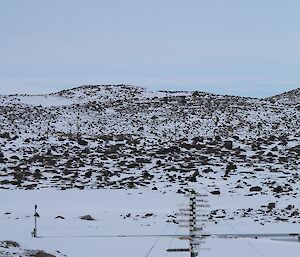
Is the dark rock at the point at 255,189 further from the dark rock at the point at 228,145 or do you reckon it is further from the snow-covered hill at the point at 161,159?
the dark rock at the point at 228,145

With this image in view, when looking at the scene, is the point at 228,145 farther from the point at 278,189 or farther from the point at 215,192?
the point at 215,192

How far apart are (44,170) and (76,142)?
9419mm

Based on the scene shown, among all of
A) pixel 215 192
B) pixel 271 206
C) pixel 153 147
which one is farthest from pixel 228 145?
pixel 271 206

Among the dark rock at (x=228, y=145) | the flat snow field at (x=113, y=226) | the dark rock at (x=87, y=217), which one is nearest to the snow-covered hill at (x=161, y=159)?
the dark rock at (x=228, y=145)

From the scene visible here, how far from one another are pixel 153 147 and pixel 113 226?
1973 cm

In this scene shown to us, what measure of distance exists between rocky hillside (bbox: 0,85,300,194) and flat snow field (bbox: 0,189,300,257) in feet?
6.88

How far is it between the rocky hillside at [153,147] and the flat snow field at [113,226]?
2.10 m

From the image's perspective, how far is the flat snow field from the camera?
44.1ft

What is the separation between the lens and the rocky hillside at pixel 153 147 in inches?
1057

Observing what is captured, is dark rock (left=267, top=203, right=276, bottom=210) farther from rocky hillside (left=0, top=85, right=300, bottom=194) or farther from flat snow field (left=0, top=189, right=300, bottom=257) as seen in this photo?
rocky hillside (left=0, top=85, right=300, bottom=194)

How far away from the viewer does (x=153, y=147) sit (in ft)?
123

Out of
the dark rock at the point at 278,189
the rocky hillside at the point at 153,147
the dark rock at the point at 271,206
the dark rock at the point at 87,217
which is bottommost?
the dark rock at the point at 87,217

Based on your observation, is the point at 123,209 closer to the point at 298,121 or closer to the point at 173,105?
the point at 298,121

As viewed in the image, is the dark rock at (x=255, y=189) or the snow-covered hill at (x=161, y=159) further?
the dark rock at (x=255, y=189)
